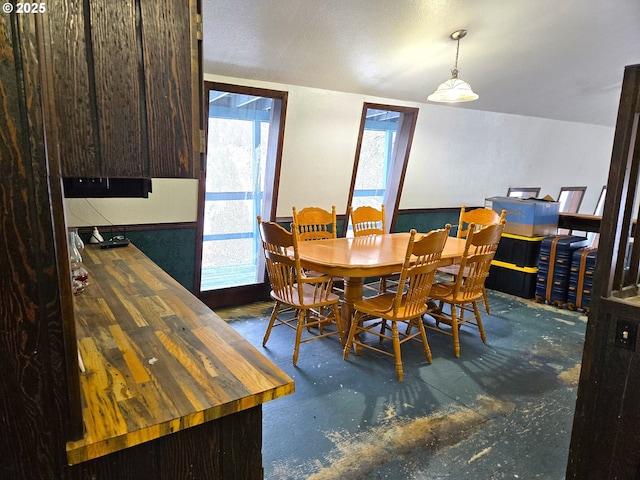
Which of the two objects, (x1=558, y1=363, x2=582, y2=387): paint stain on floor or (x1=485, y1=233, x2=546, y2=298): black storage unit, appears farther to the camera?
(x1=485, y1=233, x2=546, y2=298): black storage unit

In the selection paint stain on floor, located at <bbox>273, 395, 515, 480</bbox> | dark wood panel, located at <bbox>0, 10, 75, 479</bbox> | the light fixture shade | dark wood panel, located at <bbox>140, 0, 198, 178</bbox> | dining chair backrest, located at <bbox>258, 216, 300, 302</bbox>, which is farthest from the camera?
the light fixture shade

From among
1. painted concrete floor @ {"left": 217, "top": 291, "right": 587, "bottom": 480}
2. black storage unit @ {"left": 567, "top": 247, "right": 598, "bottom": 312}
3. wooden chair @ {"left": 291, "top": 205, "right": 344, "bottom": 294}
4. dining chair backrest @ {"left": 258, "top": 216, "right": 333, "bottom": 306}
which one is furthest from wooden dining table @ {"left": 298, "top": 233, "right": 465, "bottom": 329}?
black storage unit @ {"left": 567, "top": 247, "right": 598, "bottom": 312}

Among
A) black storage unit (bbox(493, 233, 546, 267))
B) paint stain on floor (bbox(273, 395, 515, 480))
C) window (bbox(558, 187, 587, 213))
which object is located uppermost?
window (bbox(558, 187, 587, 213))

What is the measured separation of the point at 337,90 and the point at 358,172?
3.54 ft

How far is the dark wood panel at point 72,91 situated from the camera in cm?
76

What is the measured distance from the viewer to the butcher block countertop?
101 centimetres

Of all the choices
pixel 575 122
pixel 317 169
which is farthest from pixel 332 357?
pixel 575 122

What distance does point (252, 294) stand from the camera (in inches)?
168

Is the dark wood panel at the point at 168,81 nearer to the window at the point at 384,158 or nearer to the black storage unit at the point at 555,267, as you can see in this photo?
the window at the point at 384,158

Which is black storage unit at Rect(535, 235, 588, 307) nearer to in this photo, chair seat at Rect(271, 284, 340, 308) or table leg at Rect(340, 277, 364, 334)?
table leg at Rect(340, 277, 364, 334)

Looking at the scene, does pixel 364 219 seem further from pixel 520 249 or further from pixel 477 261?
pixel 520 249

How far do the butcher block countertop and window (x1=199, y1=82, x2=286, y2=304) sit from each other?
2026 mm

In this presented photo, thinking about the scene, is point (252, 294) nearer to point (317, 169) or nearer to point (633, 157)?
point (317, 169)

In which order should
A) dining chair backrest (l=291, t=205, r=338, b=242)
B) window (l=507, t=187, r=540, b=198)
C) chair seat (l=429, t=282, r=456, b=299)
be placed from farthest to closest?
window (l=507, t=187, r=540, b=198) < dining chair backrest (l=291, t=205, r=338, b=242) < chair seat (l=429, t=282, r=456, b=299)
